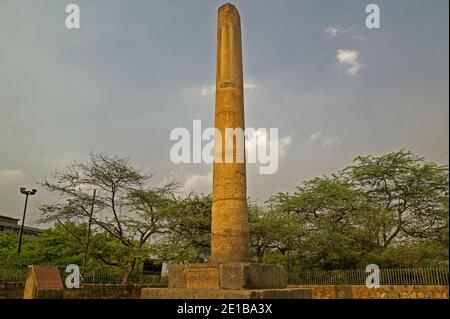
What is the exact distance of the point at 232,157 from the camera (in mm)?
8242

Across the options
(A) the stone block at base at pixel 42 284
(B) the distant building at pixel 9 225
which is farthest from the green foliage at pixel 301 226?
(B) the distant building at pixel 9 225

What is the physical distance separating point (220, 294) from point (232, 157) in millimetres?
3212

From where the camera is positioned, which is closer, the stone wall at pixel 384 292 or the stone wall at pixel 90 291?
the stone wall at pixel 90 291

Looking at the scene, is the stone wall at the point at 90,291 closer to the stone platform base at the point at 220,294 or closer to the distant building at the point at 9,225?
the stone platform base at the point at 220,294

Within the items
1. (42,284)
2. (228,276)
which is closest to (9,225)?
(42,284)

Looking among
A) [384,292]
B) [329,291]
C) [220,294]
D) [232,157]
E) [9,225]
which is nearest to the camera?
[220,294]

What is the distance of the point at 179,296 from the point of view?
6.56m

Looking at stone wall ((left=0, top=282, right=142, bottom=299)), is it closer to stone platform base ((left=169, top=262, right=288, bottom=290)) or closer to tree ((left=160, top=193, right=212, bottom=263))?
tree ((left=160, top=193, right=212, bottom=263))

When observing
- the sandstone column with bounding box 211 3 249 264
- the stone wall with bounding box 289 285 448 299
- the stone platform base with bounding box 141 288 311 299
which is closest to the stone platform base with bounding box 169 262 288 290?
the stone platform base with bounding box 141 288 311 299

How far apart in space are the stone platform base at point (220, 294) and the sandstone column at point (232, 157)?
1.21m

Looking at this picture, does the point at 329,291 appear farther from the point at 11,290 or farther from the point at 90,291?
the point at 11,290

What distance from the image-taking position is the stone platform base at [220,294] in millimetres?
5972
